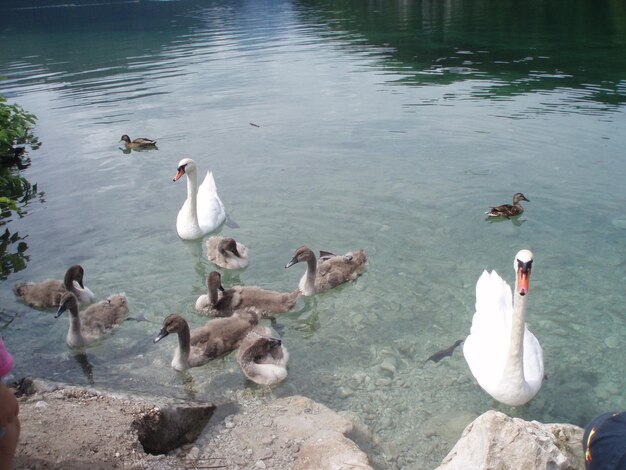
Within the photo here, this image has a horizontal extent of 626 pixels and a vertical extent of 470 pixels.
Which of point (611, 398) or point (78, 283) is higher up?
point (78, 283)

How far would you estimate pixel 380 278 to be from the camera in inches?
385

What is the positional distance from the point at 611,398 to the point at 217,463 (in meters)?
4.46

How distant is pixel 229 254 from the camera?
399 inches

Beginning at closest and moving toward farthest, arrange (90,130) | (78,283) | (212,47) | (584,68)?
(78,283) < (90,130) < (584,68) < (212,47)

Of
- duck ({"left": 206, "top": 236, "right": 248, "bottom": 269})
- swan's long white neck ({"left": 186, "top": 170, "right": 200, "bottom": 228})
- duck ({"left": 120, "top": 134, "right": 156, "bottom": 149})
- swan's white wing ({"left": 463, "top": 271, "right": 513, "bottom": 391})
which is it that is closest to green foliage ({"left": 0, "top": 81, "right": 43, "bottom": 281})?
duck ({"left": 120, "top": 134, "right": 156, "bottom": 149})

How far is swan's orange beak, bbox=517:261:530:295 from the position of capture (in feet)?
21.1

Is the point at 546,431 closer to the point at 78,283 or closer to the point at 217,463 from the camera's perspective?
the point at 217,463

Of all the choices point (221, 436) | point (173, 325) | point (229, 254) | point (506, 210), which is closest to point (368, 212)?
point (506, 210)

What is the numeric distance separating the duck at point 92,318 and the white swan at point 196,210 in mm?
2647

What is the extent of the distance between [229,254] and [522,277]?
200 inches

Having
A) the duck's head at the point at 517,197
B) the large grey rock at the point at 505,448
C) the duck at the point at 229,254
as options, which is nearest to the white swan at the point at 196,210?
the duck at the point at 229,254

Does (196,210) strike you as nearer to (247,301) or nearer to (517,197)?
(247,301)

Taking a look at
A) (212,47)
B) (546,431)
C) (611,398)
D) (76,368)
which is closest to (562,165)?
(611,398)

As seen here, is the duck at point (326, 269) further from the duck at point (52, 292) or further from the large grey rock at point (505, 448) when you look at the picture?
the large grey rock at point (505, 448)
